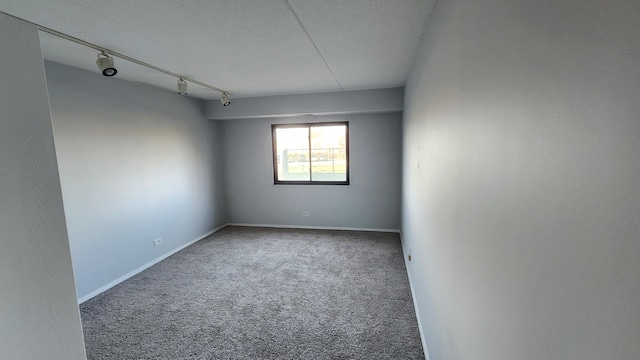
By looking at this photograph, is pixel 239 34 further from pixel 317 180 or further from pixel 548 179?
pixel 317 180

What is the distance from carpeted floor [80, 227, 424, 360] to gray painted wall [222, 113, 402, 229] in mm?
983

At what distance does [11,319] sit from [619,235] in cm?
216

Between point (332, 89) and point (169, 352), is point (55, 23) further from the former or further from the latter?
point (332, 89)

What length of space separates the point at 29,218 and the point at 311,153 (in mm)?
4172

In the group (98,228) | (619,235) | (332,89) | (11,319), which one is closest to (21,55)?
(11,319)

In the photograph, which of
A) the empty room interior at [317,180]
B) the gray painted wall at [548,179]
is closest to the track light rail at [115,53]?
the empty room interior at [317,180]

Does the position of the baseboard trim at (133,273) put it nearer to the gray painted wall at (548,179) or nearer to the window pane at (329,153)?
the window pane at (329,153)

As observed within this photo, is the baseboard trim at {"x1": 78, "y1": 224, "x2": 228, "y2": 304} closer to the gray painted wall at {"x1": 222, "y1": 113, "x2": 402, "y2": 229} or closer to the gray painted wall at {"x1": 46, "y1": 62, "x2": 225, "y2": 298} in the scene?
the gray painted wall at {"x1": 46, "y1": 62, "x2": 225, "y2": 298}

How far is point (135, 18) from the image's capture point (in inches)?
68.9

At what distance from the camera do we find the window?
5070 millimetres

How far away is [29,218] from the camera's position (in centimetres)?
133

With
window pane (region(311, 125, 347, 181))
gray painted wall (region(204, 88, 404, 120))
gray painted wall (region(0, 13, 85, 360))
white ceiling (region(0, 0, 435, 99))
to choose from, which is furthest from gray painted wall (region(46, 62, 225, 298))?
window pane (region(311, 125, 347, 181))

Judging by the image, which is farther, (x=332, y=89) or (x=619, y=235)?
(x=332, y=89)

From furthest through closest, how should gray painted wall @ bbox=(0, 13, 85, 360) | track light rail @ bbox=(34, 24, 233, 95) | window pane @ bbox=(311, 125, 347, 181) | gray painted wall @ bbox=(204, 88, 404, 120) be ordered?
1. window pane @ bbox=(311, 125, 347, 181)
2. gray painted wall @ bbox=(204, 88, 404, 120)
3. track light rail @ bbox=(34, 24, 233, 95)
4. gray painted wall @ bbox=(0, 13, 85, 360)
